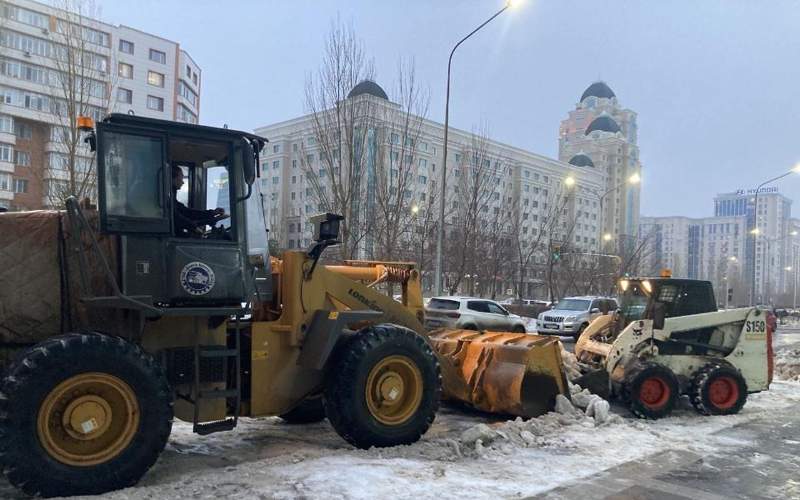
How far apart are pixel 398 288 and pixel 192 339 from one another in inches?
126

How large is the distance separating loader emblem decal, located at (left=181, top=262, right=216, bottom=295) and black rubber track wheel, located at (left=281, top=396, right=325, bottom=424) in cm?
263

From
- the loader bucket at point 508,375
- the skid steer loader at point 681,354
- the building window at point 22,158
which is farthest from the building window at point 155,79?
the loader bucket at point 508,375

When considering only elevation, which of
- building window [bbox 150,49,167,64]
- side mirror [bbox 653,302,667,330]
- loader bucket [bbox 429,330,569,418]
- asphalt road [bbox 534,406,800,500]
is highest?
building window [bbox 150,49,167,64]

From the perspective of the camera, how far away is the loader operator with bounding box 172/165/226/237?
579 cm

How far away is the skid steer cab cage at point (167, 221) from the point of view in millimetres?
5355

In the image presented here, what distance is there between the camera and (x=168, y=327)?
5.78 m

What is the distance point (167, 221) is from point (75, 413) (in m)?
1.69

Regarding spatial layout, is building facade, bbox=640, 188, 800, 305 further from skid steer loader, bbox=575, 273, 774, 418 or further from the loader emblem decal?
the loader emblem decal

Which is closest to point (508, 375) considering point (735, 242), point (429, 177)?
point (429, 177)

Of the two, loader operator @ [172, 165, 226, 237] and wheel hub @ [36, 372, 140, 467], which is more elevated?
loader operator @ [172, 165, 226, 237]

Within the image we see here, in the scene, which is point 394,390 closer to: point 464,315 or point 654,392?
point 654,392

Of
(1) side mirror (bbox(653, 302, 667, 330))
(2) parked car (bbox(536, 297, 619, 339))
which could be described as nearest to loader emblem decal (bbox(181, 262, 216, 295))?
(1) side mirror (bbox(653, 302, 667, 330))

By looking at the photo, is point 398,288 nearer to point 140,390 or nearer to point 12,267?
point 140,390

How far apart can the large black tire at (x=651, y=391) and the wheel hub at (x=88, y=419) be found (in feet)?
21.5
